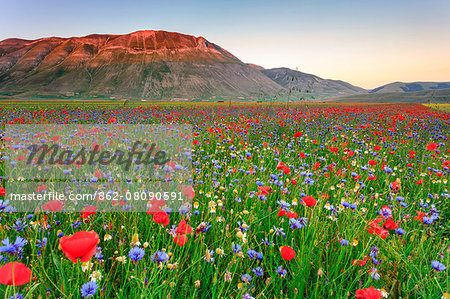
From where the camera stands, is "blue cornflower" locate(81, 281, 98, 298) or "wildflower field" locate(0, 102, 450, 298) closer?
"blue cornflower" locate(81, 281, 98, 298)

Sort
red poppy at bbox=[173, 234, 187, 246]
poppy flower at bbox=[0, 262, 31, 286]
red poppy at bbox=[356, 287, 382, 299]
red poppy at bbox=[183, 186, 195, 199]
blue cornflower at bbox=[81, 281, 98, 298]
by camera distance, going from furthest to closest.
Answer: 1. red poppy at bbox=[183, 186, 195, 199]
2. red poppy at bbox=[173, 234, 187, 246]
3. blue cornflower at bbox=[81, 281, 98, 298]
4. red poppy at bbox=[356, 287, 382, 299]
5. poppy flower at bbox=[0, 262, 31, 286]

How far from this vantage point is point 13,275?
0.92 m

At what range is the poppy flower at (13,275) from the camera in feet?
3.02

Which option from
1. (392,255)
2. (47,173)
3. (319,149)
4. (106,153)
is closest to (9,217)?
(47,173)

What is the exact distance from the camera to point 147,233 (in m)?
2.05

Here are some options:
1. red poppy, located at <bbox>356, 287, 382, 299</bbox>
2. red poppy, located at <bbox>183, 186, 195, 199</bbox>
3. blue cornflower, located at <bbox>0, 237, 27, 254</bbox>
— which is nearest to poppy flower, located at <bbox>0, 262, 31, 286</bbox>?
blue cornflower, located at <bbox>0, 237, 27, 254</bbox>

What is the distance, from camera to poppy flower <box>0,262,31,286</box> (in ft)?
3.02

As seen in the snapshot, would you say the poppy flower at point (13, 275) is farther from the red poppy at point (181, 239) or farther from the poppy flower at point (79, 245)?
the red poppy at point (181, 239)

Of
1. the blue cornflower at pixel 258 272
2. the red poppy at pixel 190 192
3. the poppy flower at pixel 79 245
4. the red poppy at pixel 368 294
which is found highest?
the poppy flower at pixel 79 245

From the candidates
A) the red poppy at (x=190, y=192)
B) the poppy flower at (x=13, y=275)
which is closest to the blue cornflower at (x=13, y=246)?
the poppy flower at (x=13, y=275)

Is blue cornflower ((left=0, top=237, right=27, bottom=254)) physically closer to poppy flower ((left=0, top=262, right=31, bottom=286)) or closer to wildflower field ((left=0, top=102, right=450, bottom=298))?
wildflower field ((left=0, top=102, right=450, bottom=298))

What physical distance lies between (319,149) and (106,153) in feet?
17.2

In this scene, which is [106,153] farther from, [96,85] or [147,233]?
[96,85]

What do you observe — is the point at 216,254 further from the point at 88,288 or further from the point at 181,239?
the point at 88,288
